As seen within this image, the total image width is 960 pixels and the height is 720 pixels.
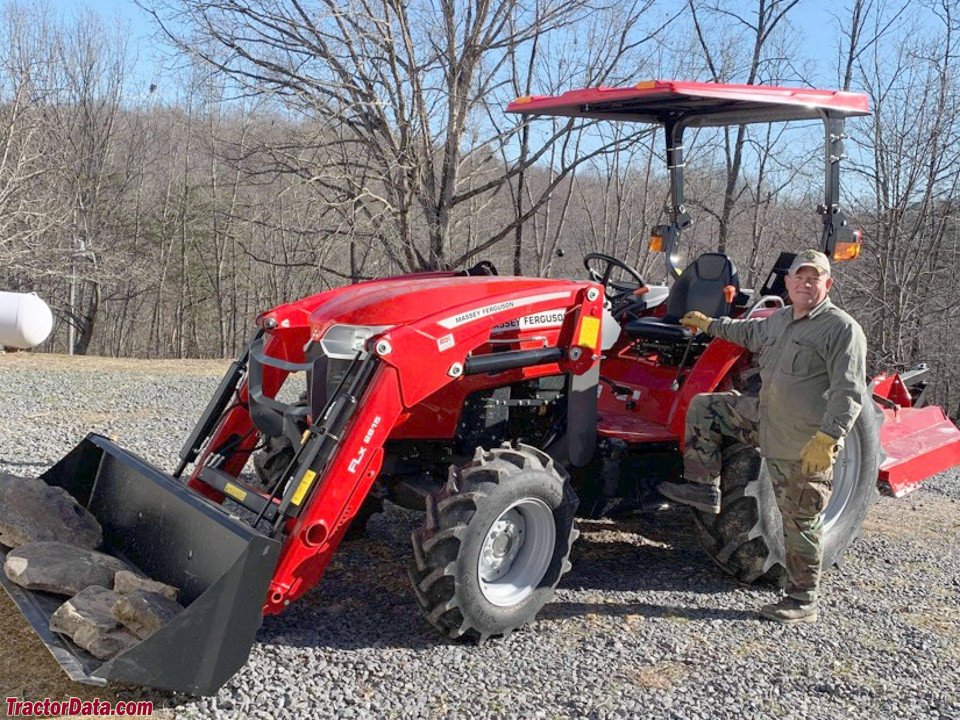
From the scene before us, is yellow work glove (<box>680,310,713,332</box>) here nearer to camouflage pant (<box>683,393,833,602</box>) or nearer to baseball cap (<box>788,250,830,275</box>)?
camouflage pant (<box>683,393,833,602</box>)

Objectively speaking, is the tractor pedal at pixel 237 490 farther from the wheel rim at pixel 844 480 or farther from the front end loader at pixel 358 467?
the wheel rim at pixel 844 480

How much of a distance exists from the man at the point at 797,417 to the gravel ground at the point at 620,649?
1.33 feet

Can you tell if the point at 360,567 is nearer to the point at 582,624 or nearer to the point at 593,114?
the point at 582,624

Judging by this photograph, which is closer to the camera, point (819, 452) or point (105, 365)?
point (819, 452)

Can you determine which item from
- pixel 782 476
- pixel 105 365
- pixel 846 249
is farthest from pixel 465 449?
pixel 105 365

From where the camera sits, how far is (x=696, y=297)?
5.25 m

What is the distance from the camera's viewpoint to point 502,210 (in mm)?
25359

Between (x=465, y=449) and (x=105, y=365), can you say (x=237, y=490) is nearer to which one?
(x=465, y=449)

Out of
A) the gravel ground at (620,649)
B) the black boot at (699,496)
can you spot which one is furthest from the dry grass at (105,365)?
the black boot at (699,496)

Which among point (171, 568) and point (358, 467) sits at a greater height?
point (358, 467)

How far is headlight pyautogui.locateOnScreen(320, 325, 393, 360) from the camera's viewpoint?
12.6 ft

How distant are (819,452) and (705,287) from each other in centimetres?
152

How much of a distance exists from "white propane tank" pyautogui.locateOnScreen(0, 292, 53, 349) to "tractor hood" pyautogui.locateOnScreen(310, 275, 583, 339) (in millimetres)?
10765

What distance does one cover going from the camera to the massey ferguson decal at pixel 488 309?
389cm
